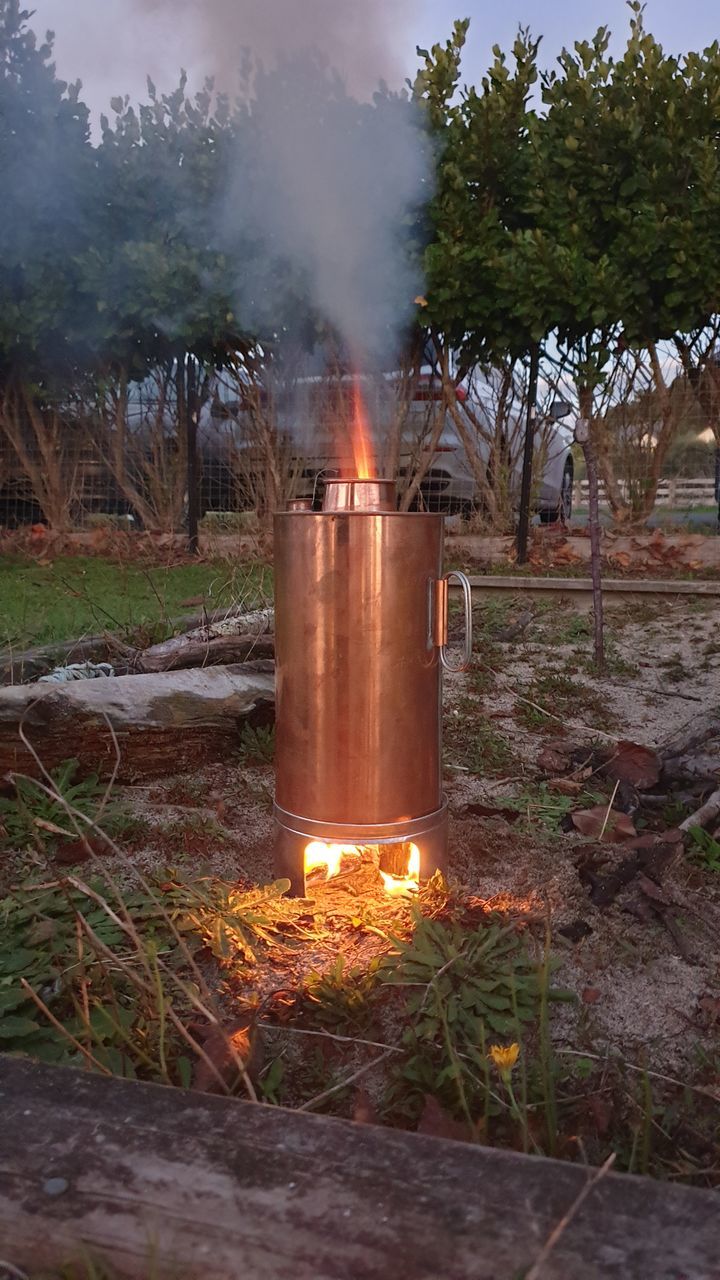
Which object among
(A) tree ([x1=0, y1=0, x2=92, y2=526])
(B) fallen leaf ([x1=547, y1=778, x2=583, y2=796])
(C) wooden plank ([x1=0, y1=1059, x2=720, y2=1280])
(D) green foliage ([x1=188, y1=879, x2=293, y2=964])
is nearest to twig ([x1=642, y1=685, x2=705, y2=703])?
(B) fallen leaf ([x1=547, y1=778, x2=583, y2=796])

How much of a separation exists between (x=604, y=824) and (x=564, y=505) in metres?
7.67

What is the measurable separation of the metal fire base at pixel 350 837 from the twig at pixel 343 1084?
58cm

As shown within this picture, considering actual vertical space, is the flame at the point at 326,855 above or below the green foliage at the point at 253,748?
below

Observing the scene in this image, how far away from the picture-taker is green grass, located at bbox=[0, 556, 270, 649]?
14.4ft

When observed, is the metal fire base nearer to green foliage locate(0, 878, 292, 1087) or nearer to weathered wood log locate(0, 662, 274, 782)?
green foliage locate(0, 878, 292, 1087)

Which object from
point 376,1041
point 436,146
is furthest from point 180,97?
point 376,1041

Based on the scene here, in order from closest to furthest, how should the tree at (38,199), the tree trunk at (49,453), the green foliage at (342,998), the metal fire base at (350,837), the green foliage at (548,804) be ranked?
the green foliage at (342,998) → the metal fire base at (350,837) → the green foliage at (548,804) → the tree at (38,199) → the tree trunk at (49,453)

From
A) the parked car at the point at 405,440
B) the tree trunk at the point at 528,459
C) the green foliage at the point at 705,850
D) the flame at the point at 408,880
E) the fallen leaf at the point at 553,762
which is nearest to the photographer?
the flame at the point at 408,880

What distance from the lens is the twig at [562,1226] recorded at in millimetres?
939

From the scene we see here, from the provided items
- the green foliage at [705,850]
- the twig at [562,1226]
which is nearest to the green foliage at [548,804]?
the green foliage at [705,850]

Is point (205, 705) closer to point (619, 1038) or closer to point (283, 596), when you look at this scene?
point (283, 596)

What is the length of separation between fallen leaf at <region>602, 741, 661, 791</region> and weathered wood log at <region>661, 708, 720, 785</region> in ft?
0.16

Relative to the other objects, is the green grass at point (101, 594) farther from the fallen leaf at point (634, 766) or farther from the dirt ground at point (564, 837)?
the fallen leaf at point (634, 766)

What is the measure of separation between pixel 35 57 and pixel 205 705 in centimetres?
775
